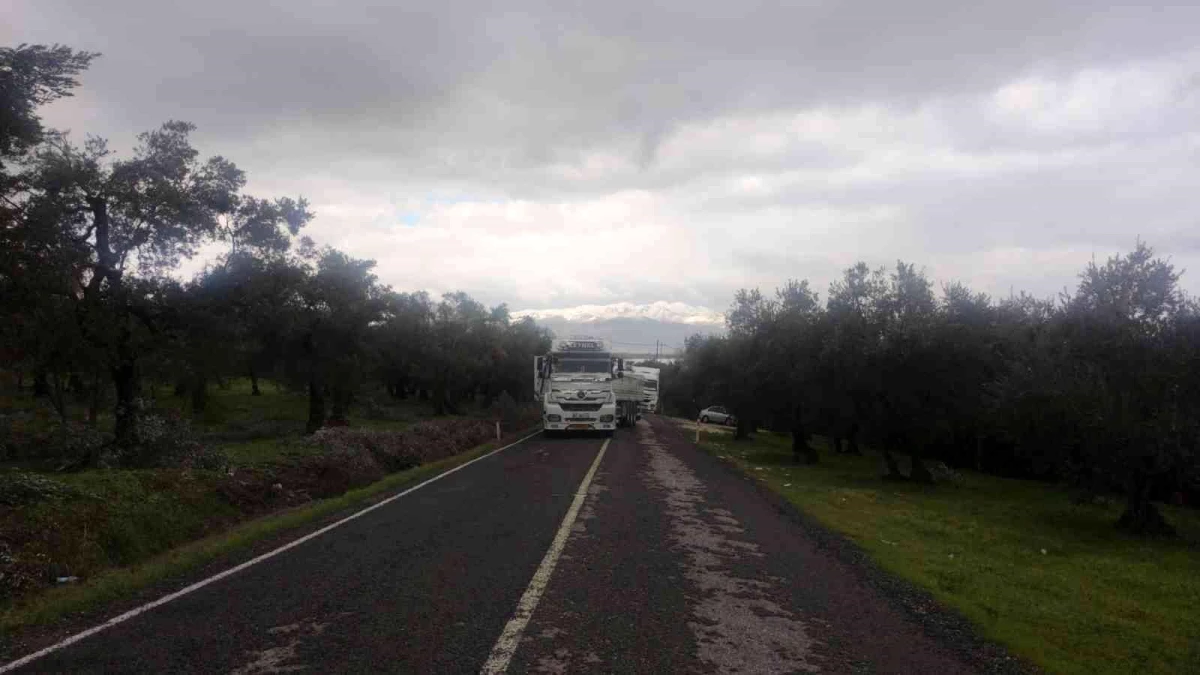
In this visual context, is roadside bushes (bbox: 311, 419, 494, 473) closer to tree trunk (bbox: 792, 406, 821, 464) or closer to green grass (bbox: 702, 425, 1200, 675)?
green grass (bbox: 702, 425, 1200, 675)

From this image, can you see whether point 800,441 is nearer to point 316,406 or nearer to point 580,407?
point 580,407

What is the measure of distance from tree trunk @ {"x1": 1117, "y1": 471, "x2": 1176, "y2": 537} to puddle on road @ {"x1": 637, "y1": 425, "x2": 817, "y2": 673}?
915 centimetres

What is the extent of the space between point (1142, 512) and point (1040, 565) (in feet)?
20.5

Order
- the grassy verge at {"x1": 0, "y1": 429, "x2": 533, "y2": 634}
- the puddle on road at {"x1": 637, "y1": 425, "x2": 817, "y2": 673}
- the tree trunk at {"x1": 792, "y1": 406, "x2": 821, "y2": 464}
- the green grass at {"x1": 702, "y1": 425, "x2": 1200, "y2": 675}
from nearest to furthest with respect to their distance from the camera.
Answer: the puddle on road at {"x1": 637, "y1": 425, "x2": 817, "y2": 673} → the grassy verge at {"x1": 0, "y1": 429, "x2": 533, "y2": 634} → the green grass at {"x1": 702, "y1": 425, "x2": 1200, "y2": 675} → the tree trunk at {"x1": 792, "y1": 406, "x2": 821, "y2": 464}

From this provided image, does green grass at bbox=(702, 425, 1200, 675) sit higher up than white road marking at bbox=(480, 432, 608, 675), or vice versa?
white road marking at bbox=(480, 432, 608, 675)

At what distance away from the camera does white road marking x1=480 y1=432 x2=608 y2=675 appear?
5.66 meters

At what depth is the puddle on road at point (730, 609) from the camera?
599cm

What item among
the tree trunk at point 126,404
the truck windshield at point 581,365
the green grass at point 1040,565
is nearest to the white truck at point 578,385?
the truck windshield at point 581,365

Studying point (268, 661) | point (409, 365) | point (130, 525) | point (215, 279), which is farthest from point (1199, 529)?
point (409, 365)

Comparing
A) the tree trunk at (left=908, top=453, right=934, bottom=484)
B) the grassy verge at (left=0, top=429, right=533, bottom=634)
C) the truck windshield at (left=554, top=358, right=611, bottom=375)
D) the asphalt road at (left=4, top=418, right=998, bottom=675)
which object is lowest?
the tree trunk at (left=908, top=453, right=934, bottom=484)

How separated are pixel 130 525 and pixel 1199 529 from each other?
68.0ft

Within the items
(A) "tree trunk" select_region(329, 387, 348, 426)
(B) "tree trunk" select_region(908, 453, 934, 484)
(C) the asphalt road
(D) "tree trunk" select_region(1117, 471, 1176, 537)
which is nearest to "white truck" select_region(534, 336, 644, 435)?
(A) "tree trunk" select_region(329, 387, 348, 426)

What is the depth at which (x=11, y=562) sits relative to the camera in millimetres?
8578

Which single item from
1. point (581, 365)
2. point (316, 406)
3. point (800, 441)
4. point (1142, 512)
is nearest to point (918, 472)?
point (800, 441)
